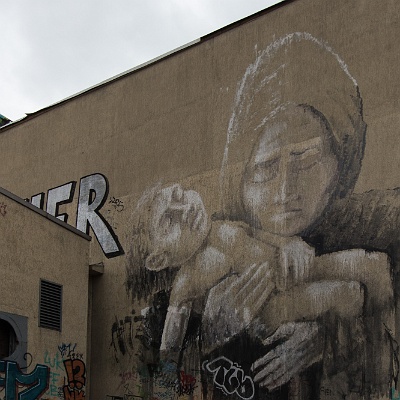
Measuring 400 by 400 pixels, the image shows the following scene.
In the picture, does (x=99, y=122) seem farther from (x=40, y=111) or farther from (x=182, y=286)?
(x=182, y=286)

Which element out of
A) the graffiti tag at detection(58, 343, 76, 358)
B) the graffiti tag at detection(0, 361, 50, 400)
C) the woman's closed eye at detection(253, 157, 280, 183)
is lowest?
the graffiti tag at detection(0, 361, 50, 400)

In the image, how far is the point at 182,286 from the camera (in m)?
21.6

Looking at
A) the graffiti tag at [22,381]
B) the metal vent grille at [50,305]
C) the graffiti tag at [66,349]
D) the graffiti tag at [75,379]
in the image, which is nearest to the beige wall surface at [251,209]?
the graffiti tag at [75,379]

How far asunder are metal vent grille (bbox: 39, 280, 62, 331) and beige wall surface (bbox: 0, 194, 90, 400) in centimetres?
12

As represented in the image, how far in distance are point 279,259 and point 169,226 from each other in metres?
3.64

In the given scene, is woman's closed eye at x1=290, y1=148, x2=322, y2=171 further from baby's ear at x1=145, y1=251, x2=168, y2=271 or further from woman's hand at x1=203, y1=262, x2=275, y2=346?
baby's ear at x1=145, y1=251, x2=168, y2=271

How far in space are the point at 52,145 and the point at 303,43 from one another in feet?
29.1

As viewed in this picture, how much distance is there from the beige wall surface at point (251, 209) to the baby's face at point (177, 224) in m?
0.04

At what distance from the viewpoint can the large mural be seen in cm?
1817

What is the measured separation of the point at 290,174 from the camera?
20.1 meters

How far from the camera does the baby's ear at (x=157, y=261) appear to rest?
874 inches

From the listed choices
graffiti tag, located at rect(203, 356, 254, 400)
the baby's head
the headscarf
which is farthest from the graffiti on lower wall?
graffiti tag, located at rect(203, 356, 254, 400)

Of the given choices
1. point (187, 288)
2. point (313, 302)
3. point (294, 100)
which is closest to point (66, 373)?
point (187, 288)

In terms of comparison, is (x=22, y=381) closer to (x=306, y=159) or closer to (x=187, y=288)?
(x=187, y=288)
